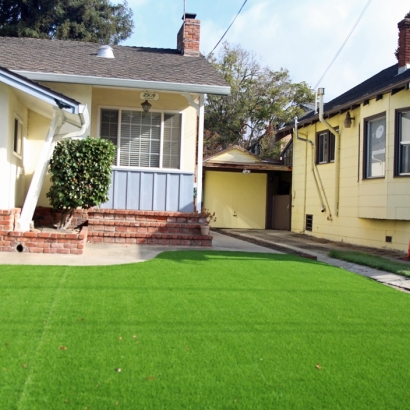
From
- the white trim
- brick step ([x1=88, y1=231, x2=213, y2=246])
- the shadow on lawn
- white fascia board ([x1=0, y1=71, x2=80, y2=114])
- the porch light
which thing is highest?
the porch light

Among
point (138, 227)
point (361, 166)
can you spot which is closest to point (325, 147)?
point (361, 166)

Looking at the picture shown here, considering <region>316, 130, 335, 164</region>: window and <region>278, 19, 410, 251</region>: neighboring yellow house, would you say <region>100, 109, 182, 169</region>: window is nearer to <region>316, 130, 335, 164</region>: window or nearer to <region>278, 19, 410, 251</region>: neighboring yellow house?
<region>278, 19, 410, 251</region>: neighboring yellow house

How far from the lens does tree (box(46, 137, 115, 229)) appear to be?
33.2ft

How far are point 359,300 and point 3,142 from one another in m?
6.86

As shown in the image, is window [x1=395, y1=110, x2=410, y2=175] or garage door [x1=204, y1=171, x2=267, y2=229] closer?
window [x1=395, y1=110, x2=410, y2=175]

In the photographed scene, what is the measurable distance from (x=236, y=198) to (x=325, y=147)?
5416 millimetres

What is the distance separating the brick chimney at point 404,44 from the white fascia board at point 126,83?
6.52 metres

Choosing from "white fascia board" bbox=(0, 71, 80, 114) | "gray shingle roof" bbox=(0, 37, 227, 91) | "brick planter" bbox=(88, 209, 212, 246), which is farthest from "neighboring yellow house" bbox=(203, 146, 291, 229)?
"white fascia board" bbox=(0, 71, 80, 114)

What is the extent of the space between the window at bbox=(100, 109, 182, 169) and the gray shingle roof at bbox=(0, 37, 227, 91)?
111 centimetres

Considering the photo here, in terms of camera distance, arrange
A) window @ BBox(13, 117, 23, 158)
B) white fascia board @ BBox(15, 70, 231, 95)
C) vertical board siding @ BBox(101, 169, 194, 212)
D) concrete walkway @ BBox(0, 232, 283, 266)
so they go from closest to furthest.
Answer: concrete walkway @ BBox(0, 232, 283, 266), window @ BBox(13, 117, 23, 158), white fascia board @ BBox(15, 70, 231, 95), vertical board siding @ BBox(101, 169, 194, 212)

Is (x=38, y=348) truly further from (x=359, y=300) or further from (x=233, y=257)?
(x=233, y=257)

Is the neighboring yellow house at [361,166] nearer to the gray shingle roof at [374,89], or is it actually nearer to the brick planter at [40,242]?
the gray shingle roof at [374,89]

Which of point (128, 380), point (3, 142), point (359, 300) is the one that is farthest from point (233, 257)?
point (128, 380)

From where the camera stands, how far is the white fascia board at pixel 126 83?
11.2 meters
